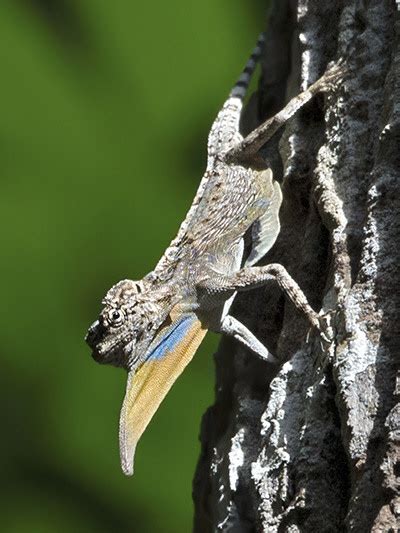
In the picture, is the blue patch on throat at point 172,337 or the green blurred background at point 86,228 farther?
the green blurred background at point 86,228

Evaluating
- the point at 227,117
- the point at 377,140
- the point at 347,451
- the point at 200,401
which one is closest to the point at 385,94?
the point at 377,140

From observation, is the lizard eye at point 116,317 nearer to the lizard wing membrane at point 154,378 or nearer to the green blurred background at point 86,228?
the lizard wing membrane at point 154,378

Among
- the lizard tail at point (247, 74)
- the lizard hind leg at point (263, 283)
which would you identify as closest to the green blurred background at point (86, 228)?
the lizard tail at point (247, 74)

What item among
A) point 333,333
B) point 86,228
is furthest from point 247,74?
point 333,333

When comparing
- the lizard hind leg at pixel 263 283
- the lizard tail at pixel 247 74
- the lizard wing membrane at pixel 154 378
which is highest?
the lizard tail at pixel 247 74

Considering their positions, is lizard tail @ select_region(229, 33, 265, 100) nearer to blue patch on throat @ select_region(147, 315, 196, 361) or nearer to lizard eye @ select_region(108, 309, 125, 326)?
blue patch on throat @ select_region(147, 315, 196, 361)

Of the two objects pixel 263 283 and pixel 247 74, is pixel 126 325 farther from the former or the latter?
pixel 247 74
